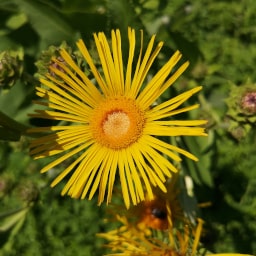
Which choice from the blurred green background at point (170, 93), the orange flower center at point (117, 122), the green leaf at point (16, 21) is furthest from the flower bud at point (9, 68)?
the green leaf at point (16, 21)

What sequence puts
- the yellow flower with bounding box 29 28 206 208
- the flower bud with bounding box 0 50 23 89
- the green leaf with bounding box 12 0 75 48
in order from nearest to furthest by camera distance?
the yellow flower with bounding box 29 28 206 208
the flower bud with bounding box 0 50 23 89
the green leaf with bounding box 12 0 75 48

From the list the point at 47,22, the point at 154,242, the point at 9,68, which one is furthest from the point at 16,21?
the point at 154,242

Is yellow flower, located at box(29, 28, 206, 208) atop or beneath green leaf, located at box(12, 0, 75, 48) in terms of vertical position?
beneath

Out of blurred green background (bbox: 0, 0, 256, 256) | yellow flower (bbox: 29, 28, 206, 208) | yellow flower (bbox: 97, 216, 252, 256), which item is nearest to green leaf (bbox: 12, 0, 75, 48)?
blurred green background (bbox: 0, 0, 256, 256)

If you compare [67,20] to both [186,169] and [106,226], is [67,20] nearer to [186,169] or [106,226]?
[186,169]

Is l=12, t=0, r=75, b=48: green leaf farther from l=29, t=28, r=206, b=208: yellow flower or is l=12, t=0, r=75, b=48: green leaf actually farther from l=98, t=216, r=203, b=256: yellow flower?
l=98, t=216, r=203, b=256: yellow flower

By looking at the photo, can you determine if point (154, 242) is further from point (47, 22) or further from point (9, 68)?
point (47, 22)

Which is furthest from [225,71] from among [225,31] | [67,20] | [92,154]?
[92,154]
